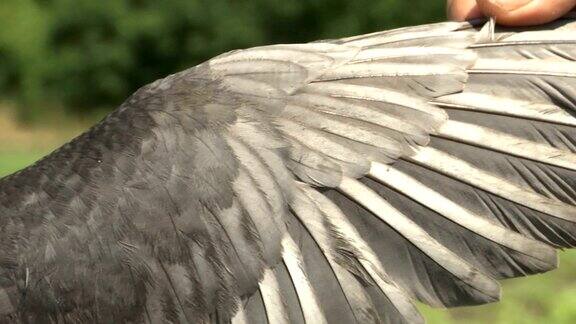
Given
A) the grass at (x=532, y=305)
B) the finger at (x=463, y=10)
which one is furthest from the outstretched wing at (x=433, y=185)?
the grass at (x=532, y=305)

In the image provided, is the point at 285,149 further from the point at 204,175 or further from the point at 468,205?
the point at 468,205

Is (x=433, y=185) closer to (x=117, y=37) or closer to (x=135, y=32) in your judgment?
(x=135, y=32)

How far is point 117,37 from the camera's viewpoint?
1295 cm

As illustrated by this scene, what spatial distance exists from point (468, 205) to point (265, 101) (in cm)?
59

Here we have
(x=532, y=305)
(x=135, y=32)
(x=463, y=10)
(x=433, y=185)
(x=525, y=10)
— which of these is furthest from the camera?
(x=135, y=32)

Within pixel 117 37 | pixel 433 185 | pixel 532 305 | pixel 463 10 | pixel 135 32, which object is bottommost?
pixel 117 37

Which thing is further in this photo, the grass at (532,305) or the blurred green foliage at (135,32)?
the blurred green foliage at (135,32)

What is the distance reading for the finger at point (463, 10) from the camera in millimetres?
3148

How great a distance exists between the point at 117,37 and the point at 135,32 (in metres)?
0.25

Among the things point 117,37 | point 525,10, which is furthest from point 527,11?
point 117,37

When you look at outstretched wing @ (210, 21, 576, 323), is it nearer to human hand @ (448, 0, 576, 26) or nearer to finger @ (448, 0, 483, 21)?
human hand @ (448, 0, 576, 26)

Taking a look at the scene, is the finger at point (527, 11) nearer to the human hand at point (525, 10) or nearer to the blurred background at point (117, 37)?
the human hand at point (525, 10)

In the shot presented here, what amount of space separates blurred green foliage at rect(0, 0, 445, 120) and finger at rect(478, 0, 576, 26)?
9800mm

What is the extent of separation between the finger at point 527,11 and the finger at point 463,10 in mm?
211
